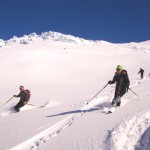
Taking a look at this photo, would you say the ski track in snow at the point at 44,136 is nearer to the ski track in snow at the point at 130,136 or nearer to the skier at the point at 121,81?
the ski track in snow at the point at 130,136

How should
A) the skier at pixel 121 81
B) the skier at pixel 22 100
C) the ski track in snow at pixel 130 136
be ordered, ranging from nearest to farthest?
the ski track in snow at pixel 130 136
the skier at pixel 121 81
the skier at pixel 22 100

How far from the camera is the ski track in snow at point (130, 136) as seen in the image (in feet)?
21.3

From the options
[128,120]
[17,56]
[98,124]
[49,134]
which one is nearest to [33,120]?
[49,134]

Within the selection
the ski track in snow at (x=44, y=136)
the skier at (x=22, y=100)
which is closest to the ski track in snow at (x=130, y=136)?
the ski track in snow at (x=44, y=136)

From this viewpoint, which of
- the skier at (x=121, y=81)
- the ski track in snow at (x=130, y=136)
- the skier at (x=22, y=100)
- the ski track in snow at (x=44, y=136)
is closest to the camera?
the ski track in snow at (x=130, y=136)

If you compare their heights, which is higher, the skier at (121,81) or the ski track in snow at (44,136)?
the skier at (121,81)

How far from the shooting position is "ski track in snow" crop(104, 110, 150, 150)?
21.3 ft

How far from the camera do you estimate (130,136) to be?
6871mm

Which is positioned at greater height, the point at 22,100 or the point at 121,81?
the point at 121,81

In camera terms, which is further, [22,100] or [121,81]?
[22,100]

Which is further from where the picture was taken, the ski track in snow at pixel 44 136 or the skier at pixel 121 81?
the skier at pixel 121 81

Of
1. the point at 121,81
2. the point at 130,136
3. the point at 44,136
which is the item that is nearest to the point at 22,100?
the point at 121,81

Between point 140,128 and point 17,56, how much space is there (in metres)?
65.1

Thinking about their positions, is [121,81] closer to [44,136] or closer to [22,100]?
[44,136]
